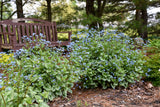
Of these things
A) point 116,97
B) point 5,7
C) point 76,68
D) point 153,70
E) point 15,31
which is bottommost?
point 116,97

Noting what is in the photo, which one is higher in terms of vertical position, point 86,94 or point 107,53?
point 107,53

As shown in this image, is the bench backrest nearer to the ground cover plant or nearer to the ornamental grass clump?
the ground cover plant

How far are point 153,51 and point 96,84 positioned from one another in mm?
2707

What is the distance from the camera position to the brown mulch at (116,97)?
208 centimetres

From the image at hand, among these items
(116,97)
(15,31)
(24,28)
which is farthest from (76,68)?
(24,28)

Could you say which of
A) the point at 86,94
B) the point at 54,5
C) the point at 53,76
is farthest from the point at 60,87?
the point at 54,5

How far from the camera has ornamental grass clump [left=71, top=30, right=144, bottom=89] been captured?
2557 mm

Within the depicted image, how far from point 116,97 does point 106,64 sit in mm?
532

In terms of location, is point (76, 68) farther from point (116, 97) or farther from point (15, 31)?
point (15, 31)

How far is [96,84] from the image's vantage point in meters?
2.66

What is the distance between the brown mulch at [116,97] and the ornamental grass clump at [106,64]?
0.12 meters

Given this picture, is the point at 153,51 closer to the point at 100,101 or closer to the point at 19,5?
A: the point at 100,101

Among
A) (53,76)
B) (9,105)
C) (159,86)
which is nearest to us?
(9,105)

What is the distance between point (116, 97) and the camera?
7.77 ft
